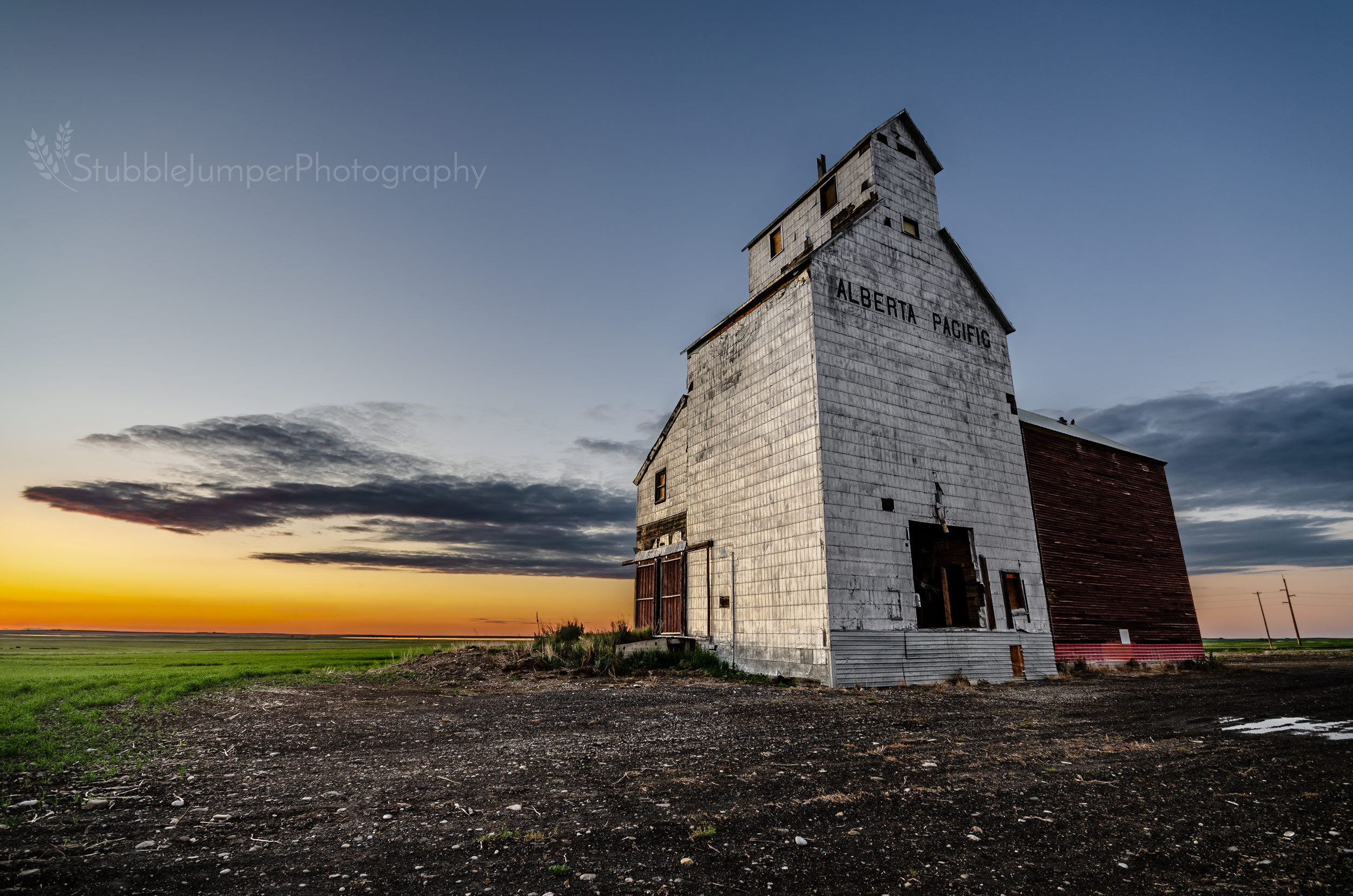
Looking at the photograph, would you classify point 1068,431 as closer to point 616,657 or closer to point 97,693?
point 616,657

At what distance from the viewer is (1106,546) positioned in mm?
23625

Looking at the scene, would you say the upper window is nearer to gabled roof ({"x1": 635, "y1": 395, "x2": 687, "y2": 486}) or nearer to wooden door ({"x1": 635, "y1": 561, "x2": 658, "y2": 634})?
gabled roof ({"x1": 635, "y1": 395, "x2": 687, "y2": 486})

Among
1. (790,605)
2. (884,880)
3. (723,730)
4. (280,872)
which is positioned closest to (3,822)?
(280,872)

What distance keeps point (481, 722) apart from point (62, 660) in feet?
85.4

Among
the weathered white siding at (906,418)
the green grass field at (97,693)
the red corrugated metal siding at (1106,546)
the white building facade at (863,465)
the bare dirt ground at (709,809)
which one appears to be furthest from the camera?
the red corrugated metal siding at (1106,546)

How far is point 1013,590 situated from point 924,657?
490 cm

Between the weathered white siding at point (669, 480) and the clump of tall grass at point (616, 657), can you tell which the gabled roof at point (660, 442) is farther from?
the clump of tall grass at point (616, 657)

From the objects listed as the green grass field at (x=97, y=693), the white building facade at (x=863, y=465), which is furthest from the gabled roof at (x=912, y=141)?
the green grass field at (x=97, y=693)

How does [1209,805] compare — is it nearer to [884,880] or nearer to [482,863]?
[884,880]

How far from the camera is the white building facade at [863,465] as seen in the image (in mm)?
16516

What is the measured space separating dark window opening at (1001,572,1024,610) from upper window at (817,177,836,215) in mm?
13799

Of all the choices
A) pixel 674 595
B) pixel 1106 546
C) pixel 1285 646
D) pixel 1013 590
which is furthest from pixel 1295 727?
pixel 1285 646

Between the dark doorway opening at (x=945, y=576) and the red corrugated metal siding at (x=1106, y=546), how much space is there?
412cm

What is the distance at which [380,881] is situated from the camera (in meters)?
4.14
